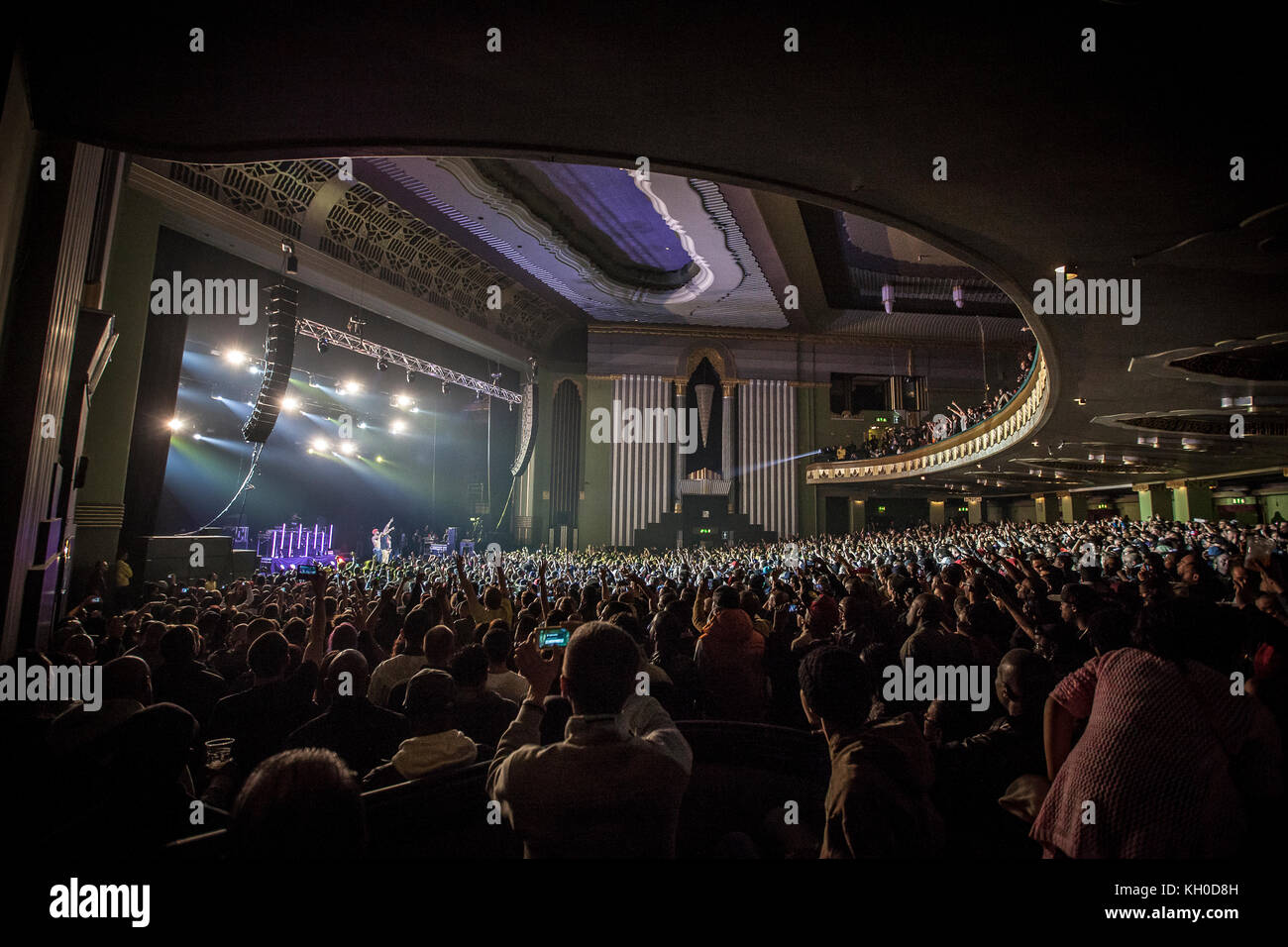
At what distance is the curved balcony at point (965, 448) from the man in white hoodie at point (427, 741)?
775 centimetres

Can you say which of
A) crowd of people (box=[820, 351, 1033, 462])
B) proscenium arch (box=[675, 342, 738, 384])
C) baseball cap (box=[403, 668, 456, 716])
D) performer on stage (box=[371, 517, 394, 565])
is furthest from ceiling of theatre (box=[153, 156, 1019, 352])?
baseball cap (box=[403, 668, 456, 716])

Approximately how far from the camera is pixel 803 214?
1354 cm

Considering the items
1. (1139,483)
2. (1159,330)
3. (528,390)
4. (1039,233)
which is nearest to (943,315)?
(1139,483)

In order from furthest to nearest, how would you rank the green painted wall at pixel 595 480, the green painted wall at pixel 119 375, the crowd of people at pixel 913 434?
1. the green painted wall at pixel 595 480
2. the crowd of people at pixel 913 434
3. the green painted wall at pixel 119 375

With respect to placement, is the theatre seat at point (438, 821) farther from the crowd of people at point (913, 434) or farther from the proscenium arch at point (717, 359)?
the proscenium arch at point (717, 359)

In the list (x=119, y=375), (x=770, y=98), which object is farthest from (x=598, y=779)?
(x=119, y=375)

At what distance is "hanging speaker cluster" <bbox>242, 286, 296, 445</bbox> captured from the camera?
8.49 m

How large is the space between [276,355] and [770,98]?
773 centimetres

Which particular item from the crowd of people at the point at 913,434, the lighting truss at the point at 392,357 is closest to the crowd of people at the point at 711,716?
the lighting truss at the point at 392,357

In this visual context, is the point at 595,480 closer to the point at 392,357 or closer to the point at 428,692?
the point at 392,357

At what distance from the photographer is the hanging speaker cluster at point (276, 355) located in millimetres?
8492

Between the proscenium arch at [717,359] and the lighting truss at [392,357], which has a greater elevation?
the proscenium arch at [717,359]
